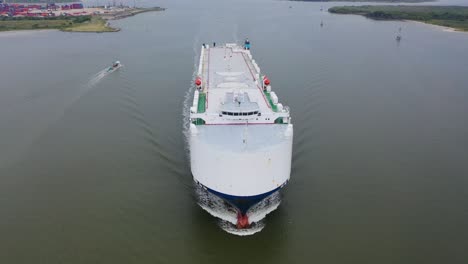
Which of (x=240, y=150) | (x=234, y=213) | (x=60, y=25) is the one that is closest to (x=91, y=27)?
(x=60, y=25)

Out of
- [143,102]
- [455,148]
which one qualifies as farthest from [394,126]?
[143,102]

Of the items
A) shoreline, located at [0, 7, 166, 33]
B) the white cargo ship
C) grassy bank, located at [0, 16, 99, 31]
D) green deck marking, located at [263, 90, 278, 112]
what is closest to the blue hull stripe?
the white cargo ship

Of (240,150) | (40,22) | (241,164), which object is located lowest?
(241,164)

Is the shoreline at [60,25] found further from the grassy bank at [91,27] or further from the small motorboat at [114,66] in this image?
the small motorboat at [114,66]

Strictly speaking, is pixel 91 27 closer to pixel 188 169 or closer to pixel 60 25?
pixel 60 25

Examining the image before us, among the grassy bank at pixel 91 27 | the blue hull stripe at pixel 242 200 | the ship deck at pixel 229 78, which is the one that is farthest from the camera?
the grassy bank at pixel 91 27

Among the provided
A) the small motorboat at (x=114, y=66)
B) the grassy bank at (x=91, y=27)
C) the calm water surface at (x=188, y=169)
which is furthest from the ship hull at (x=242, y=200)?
the grassy bank at (x=91, y=27)

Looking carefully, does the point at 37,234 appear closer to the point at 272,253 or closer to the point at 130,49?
the point at 272,253
